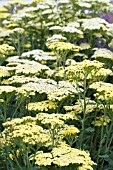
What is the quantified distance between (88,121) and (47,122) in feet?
2.93

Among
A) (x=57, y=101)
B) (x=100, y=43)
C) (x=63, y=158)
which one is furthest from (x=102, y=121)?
(x=100, y=43)

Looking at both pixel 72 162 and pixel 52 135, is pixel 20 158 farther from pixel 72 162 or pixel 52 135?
pixel 72 162

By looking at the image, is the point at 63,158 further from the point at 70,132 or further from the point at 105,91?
the point at 105,91

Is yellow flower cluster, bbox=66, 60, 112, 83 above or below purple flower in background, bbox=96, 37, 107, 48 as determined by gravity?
above

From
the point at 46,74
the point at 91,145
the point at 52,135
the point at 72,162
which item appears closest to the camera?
the point at 72,162

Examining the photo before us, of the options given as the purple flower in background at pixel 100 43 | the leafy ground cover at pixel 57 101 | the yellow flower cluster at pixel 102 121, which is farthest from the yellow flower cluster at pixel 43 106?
the purple flower in background at pixel 100 43

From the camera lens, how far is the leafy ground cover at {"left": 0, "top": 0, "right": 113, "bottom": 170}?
1983 millimetres

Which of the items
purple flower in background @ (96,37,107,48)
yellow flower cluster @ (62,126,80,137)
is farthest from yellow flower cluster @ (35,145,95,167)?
purple flower in background @ (96,37,107,48)

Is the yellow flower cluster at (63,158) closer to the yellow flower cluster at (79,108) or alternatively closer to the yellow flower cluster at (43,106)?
the yellow flower cluster at (43,106)

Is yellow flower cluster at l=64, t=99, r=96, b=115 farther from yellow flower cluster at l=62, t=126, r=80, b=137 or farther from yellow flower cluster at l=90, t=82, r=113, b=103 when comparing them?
yellow flower cluster at l=62, t=126, r=80, b=137

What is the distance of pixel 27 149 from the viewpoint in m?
1.97

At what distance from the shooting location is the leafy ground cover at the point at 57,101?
1983 mm

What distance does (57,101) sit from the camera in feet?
8.04

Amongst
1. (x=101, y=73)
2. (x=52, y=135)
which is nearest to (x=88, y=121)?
(x=101, y=73)
